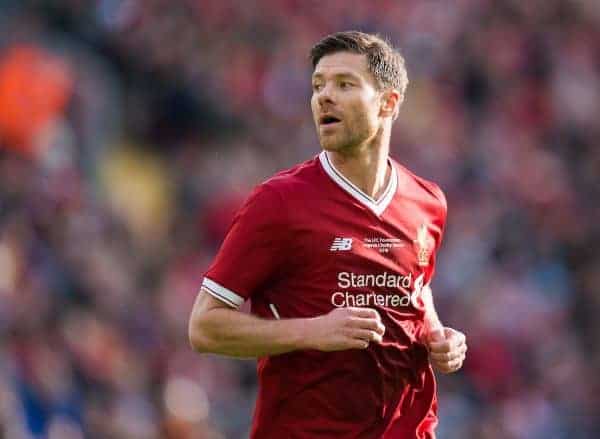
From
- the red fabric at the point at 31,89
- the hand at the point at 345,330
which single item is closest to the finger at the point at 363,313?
the hand at the point at 345,330

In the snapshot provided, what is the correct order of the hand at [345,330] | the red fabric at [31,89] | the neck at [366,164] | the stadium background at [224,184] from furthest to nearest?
the red fabric at [31,89], the stadium background at [224,184], the neck at [366,164], the hand at [345,330]

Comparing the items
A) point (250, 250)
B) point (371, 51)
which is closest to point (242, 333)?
point (250, 250)

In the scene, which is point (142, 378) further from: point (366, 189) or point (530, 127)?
point (530, 127)

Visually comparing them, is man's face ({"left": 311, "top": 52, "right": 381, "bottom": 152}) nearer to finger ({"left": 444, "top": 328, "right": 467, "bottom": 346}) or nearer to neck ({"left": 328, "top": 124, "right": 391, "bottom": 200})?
neck ({"left": 328, "top": 124, "right": 391, "bottom": 200})

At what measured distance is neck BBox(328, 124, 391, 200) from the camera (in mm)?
5449

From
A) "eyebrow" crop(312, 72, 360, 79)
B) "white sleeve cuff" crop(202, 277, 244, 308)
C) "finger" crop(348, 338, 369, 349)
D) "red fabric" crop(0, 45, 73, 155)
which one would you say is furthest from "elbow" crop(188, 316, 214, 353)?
"red fabric" crop(0, 45, 73, 155)

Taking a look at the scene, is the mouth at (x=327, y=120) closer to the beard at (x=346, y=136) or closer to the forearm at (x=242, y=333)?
the beard at (x=346, y=136)

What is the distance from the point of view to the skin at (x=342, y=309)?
16.4 feet

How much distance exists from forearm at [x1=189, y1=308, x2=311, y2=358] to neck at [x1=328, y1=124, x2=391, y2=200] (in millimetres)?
662

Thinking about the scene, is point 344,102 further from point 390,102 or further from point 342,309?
point 342,309

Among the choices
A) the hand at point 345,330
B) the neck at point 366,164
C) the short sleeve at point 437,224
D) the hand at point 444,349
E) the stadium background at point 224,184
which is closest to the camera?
the hand at point 345,330

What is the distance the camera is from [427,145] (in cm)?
1262

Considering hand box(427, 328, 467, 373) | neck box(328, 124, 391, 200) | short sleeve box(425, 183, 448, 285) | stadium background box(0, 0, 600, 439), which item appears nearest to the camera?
hand box(427, 328, 467, 373)

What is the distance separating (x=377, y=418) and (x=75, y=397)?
3426 mm
